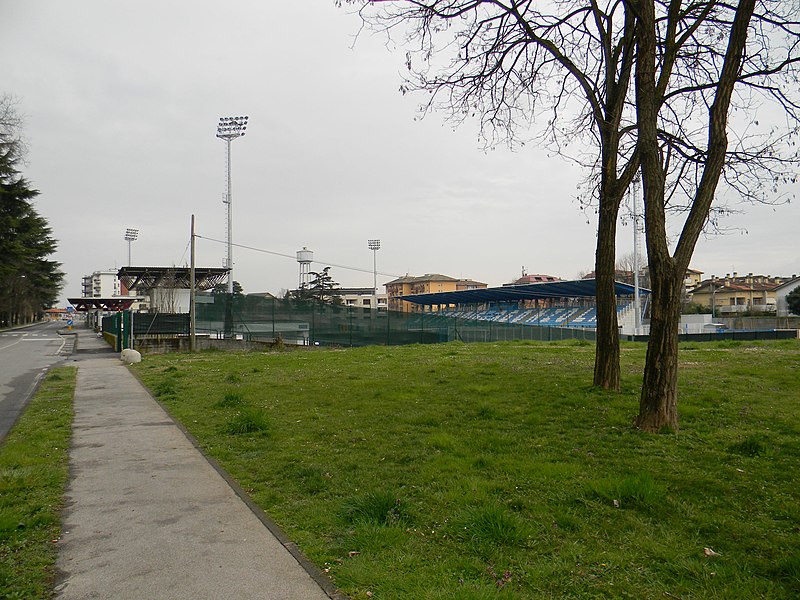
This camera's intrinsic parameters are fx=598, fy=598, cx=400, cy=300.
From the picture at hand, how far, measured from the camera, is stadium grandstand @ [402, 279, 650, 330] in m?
57.2

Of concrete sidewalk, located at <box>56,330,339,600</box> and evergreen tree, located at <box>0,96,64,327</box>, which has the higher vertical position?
evergreen tree, located at <box>0,96,64,327</box>

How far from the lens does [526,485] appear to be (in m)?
5.03

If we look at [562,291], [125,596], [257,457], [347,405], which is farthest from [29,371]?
[562,291]

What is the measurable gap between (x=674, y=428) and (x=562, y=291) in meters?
53.5

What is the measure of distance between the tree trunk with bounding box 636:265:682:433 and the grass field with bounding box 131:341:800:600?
260 mm

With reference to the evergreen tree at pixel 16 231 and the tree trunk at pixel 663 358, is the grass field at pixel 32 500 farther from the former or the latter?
the evergreen tree at pixel 16 231

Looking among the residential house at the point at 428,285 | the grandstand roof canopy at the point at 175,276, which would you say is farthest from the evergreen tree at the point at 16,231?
the residential house at the point at 428,285

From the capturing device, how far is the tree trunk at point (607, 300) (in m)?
9.50

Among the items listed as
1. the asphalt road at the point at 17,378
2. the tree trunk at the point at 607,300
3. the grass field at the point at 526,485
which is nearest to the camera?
the grass field at the point at 526,485

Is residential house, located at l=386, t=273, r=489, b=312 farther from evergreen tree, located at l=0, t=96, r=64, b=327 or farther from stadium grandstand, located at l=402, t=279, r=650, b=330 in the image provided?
evergreen tree, located at l=0, t=96, r=64, b=327

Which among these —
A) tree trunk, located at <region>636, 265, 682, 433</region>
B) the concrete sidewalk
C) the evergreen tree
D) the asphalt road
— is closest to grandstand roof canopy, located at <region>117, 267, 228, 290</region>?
the evergreen tree

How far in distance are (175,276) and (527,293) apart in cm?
3473

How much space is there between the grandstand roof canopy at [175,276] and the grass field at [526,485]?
41583mm

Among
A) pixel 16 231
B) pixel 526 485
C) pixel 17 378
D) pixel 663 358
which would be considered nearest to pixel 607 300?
pixel 663 358
